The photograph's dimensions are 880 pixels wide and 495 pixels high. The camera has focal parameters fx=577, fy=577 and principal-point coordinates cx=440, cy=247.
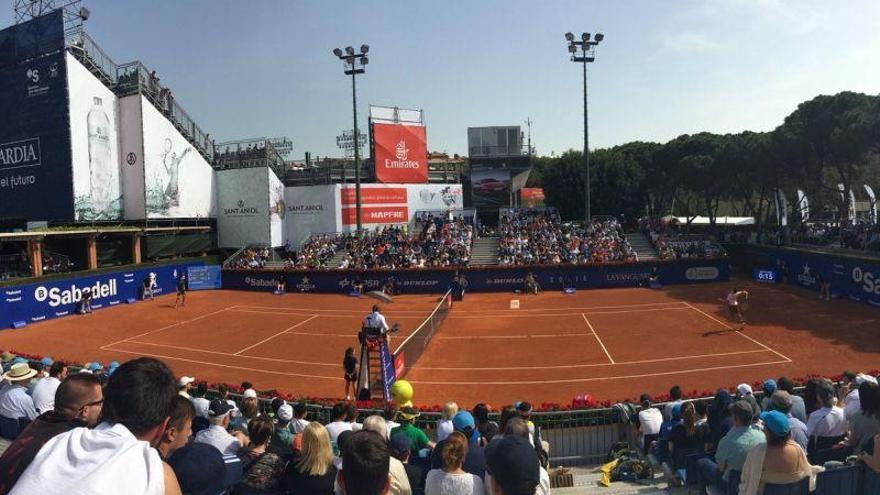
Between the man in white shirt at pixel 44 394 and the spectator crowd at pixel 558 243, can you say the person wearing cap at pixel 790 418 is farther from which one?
the spectator crowd at pixel 558 243

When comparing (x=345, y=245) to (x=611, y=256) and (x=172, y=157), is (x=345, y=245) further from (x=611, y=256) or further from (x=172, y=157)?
(x=611, y=256)

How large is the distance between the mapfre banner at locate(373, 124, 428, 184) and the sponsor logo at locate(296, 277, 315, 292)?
16.4 m

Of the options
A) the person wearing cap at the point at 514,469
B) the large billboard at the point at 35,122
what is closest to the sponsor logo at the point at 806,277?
the person wearing cap at the point at 514,469

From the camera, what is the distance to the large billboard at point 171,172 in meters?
44.7

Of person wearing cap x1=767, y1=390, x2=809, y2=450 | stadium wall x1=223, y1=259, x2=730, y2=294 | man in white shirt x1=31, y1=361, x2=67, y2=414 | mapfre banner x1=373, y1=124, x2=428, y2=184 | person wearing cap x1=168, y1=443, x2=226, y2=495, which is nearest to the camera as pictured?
person wearing cap x1=168, y1=443, x2=226, y2=495

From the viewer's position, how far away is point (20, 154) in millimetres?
42344

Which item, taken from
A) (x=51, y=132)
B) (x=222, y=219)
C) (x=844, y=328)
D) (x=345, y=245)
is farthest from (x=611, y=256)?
(x=51, y=132)

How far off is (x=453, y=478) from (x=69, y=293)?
116 feet

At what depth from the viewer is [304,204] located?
5250cm

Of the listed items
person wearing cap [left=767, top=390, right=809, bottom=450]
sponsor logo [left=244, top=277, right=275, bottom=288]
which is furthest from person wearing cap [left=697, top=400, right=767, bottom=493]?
sponsor logo [left=244, top=277, right=275, bottom=288]

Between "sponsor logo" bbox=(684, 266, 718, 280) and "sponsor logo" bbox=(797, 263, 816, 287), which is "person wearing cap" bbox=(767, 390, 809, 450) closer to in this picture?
"sponsor logo" bbox=(797, 263, 816, 287)

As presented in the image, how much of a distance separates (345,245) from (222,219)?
1239 cm

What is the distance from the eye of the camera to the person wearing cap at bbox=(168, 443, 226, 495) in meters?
4.31

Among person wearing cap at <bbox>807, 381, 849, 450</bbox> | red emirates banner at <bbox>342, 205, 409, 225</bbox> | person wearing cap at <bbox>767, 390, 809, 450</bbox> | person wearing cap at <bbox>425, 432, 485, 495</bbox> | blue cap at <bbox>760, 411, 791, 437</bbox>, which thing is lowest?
person wearing cap at <bbox>807, 381, 849, 450</bbox>
